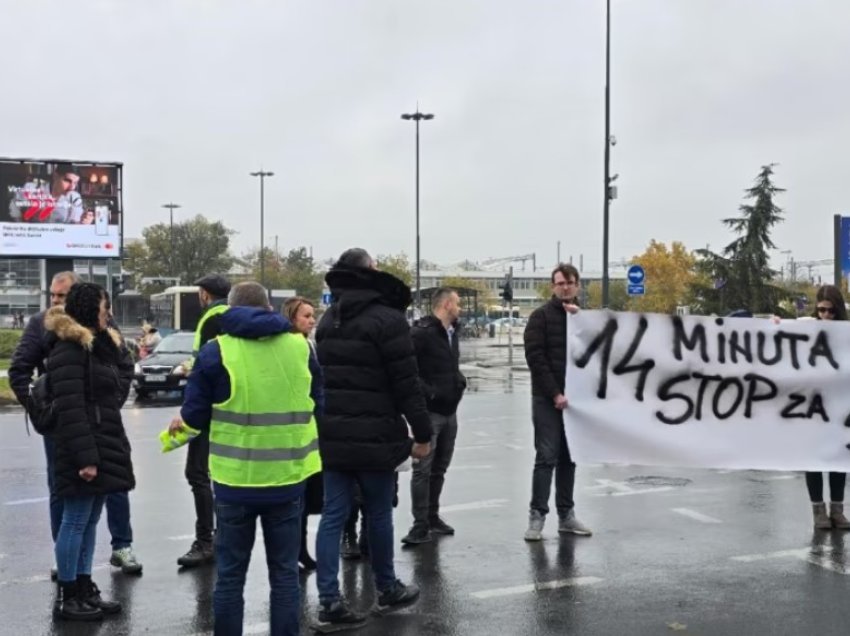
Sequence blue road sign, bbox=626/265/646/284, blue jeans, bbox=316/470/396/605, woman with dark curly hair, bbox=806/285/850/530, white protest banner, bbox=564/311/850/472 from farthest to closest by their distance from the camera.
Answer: blue road sign, bbox=626/265/646/284 → woman with dark curly hair, bbox=806/285/850/530 → white protest banner, bbox=564/311/850/472 → blue jeans, bbox=316/470/396/605

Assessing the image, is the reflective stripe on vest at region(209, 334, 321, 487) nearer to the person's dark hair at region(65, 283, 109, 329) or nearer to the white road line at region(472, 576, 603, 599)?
the person's dark hair at region(65, 283, 109, 329)

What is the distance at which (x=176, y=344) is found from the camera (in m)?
22.8

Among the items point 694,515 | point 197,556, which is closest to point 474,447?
point 694,515

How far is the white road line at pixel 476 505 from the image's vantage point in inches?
328

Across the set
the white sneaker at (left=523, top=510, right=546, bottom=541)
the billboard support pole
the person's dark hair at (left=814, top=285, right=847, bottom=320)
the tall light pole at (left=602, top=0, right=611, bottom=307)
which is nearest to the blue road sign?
the tall light pole at (left=602, top=0, right=611, bottom=307)

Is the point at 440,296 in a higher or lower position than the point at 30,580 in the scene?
higher

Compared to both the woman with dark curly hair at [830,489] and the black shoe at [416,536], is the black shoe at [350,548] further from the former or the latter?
the woman with dark curly hair at [830,489]

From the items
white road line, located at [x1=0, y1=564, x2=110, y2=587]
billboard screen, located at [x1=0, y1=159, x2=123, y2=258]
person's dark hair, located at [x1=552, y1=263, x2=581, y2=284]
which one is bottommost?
white road line, located at [x1=0, y1=564, x2=110, y2=587]

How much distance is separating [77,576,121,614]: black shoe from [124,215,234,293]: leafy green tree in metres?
75.0

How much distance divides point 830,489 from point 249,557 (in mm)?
4753

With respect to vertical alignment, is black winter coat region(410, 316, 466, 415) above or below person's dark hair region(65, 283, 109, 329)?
below

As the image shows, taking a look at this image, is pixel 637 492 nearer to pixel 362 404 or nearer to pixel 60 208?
pixel 362 404

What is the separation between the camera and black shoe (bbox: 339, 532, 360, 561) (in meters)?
6.68

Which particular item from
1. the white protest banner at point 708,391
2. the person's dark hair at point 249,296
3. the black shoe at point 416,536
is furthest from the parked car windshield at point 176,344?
the person's dark hair at point 249,296
